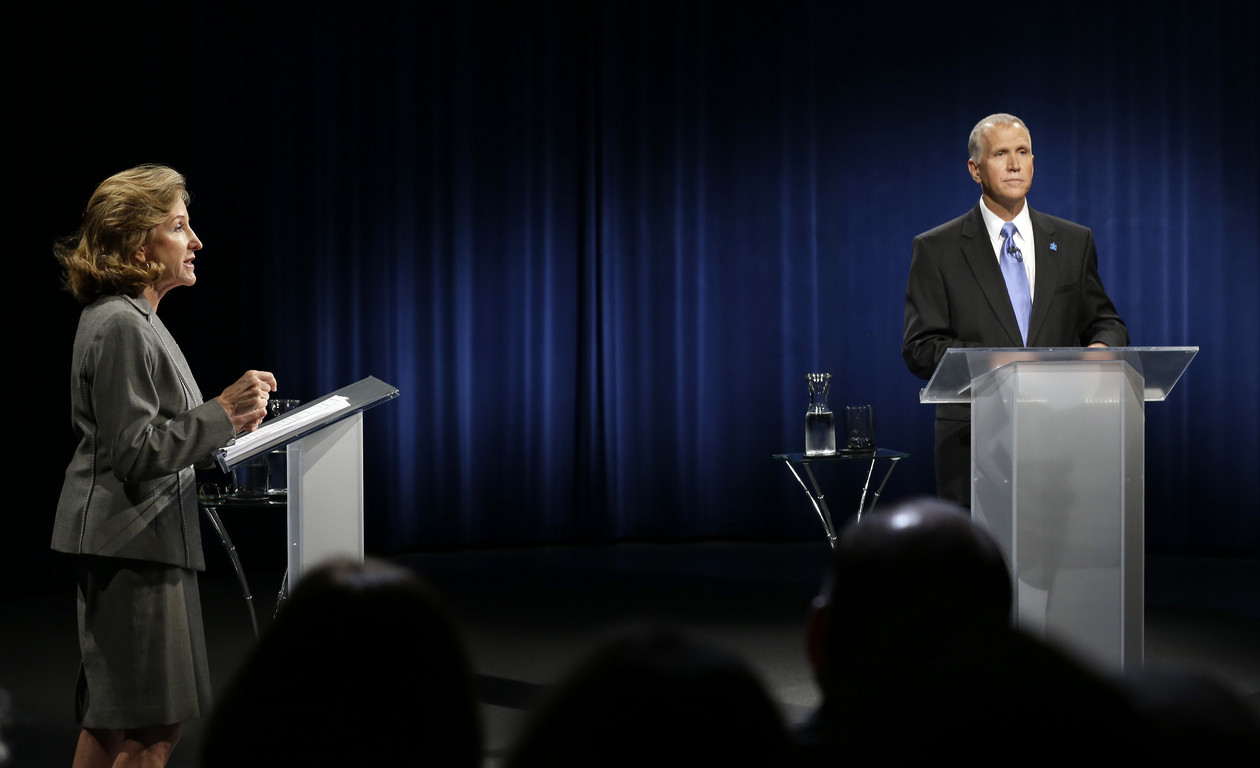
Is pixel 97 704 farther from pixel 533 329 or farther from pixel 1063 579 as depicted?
pixel 533 329

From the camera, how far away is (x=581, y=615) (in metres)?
4.52

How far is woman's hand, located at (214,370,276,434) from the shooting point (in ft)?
6.30

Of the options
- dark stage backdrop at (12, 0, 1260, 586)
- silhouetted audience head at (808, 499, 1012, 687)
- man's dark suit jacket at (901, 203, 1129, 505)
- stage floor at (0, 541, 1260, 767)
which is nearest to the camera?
silhouetted audience head at (808, 499, 1012, 687)

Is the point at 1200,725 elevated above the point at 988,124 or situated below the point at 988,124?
below

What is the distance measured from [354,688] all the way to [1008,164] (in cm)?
260

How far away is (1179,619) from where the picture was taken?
4344 millimetres

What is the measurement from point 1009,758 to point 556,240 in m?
6.02

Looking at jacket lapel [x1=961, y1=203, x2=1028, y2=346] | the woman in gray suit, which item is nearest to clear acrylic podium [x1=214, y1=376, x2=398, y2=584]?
the woman in gray suit

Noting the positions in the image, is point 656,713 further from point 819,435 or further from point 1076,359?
point 819,435

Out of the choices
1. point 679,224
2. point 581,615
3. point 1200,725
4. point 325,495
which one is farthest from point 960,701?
point 679,224

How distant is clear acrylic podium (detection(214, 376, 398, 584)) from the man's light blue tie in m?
1.67

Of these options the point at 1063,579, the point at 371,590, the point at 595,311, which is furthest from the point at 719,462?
the point at 371,590

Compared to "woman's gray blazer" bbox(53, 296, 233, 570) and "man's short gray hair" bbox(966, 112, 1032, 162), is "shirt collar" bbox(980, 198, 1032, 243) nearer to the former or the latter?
"man's short gray hair" bbox(966, 112, 1032, 162)

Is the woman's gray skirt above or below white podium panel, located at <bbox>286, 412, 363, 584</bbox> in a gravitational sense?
below
